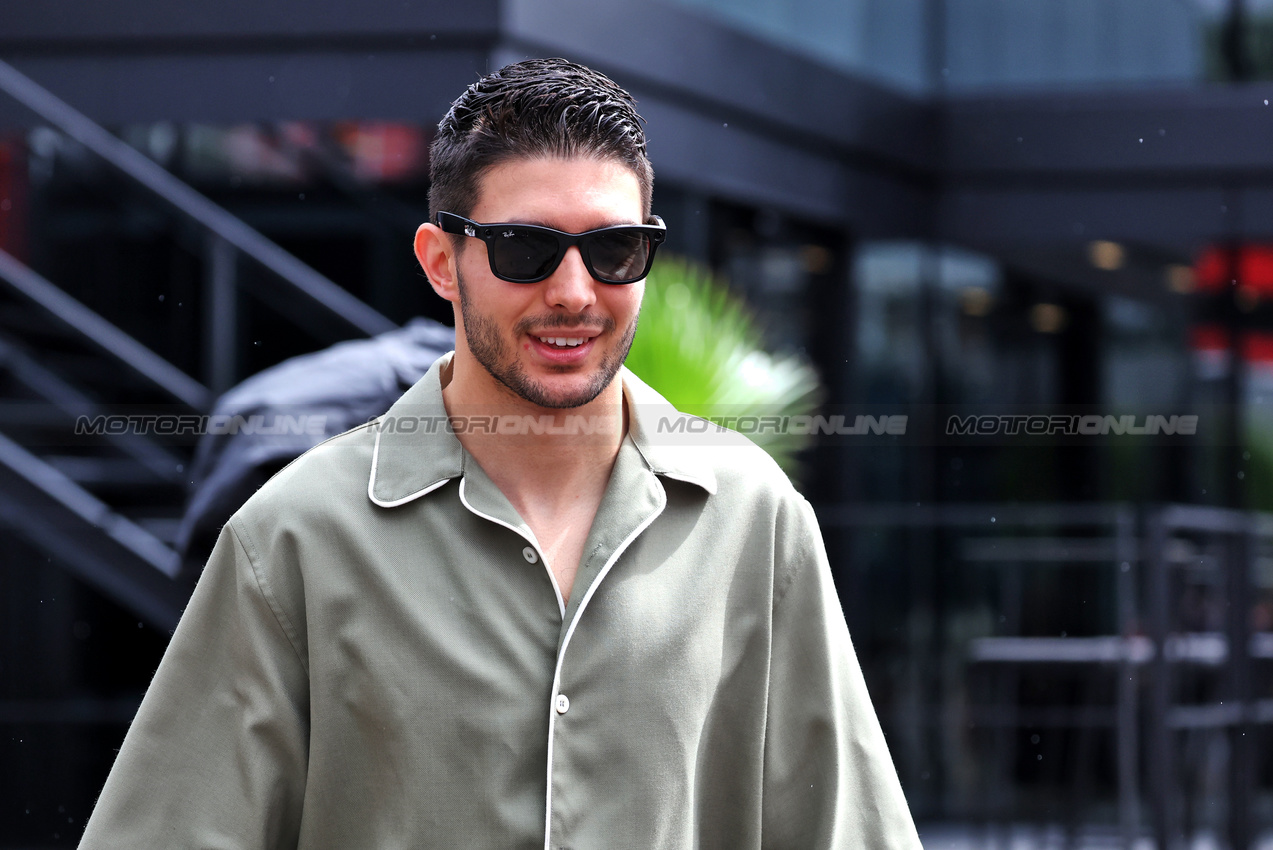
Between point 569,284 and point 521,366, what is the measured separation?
0.38ft

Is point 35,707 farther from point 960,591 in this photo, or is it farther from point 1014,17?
point 1014,17

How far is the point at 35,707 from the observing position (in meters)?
7.18

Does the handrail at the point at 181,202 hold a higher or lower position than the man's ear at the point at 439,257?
higher

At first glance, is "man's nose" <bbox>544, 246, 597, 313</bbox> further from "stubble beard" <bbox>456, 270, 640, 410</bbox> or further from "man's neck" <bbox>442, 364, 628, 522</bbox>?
"man's neck" <bbox>442, 364, 628, 522</bbox>

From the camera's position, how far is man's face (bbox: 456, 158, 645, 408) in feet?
5.85

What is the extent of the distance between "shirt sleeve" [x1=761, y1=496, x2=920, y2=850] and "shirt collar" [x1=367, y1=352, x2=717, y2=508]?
16cm

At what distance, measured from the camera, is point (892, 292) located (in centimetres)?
880

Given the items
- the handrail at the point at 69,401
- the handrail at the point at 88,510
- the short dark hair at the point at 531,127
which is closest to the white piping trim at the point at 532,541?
the short dark hair at the point at 531,127

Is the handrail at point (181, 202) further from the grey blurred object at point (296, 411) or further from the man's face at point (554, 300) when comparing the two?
the man's face at point (554, 300)

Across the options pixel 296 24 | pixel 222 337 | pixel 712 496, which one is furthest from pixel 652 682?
pixel 296 24

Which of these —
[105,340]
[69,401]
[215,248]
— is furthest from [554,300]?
[69,401]

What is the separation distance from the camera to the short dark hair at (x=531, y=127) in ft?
5.84

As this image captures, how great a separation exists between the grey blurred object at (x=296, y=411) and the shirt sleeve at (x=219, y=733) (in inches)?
73.5

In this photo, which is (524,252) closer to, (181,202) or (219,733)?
(219,733)
